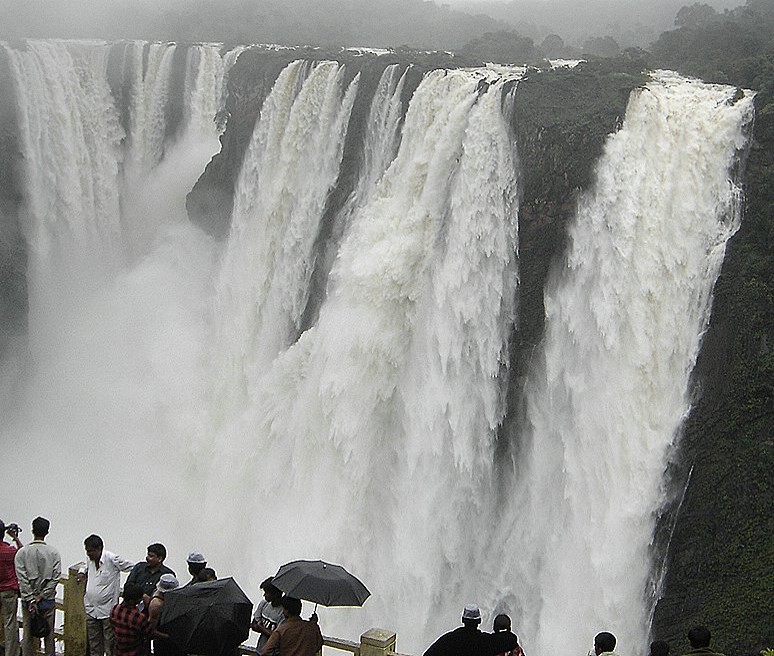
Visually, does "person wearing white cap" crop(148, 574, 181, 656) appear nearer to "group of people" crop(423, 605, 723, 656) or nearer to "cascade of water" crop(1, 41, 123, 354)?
"group of people" crop(423, 605, 723, 656)

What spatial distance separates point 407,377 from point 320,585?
35.7ft

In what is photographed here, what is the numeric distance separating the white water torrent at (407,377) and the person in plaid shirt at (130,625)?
8.81m

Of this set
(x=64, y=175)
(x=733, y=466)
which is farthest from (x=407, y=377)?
(x=64, y=175)

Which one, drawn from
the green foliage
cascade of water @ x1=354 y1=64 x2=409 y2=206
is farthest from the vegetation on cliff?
the green foliage

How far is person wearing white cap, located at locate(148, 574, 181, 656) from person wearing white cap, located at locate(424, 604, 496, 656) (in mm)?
1927

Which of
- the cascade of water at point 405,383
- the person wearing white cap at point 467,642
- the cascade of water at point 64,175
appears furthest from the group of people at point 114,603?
the cascade of water at point 64,175

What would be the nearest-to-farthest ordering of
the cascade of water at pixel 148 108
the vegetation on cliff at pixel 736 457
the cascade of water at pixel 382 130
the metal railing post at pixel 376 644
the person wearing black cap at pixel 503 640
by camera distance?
the person wearing black cap at pixel 503 640 < the metal railing post at pixel 376 644 < the vegetation on cliff at pixel 736 457 < the cascade of water at pixel 382 130 < the cascade of water at pixel 148 108

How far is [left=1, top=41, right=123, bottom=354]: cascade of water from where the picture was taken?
26609mm

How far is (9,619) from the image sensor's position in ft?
24.7

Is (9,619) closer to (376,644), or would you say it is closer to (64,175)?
(376,644)

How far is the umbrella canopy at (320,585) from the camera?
6.75 meters

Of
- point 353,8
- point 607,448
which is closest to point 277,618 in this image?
point 607,448

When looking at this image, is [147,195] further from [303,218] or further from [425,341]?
[425,341]

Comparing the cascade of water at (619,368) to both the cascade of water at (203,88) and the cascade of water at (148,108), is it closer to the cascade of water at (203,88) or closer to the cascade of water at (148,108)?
the cascade of water at (203,88)
